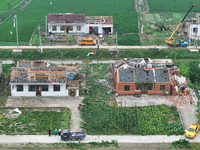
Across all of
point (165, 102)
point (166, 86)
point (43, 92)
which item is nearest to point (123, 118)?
point (165, 102)


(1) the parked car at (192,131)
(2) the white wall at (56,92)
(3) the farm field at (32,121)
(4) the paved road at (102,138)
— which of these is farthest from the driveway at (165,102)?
(3) the farm field at (32,121)

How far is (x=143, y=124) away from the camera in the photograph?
169ft

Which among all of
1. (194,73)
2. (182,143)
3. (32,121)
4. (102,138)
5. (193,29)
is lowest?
(182,143)

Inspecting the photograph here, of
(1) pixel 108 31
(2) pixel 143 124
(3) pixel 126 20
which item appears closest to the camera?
(2) pixel 143 124

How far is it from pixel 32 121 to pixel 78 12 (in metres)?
56.4

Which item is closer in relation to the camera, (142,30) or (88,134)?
(88,134)

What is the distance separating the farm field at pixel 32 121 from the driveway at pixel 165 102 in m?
8.48

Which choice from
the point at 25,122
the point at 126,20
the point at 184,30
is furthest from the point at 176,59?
the point at 25,122

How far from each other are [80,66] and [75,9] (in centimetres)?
4060

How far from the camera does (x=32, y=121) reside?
52.2 m

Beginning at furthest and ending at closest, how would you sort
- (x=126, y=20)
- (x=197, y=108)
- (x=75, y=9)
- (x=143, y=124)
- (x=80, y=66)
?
(x=75, y=9)
(x=126, y=20)
(x=80, y=66)
(x=197, y=108)
(x=143, y=124)

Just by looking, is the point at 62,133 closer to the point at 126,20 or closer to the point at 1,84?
the point at 1,84

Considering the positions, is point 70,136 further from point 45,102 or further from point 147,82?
point 147,82

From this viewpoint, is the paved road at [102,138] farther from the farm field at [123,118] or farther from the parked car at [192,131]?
the farm field at [123,118]
